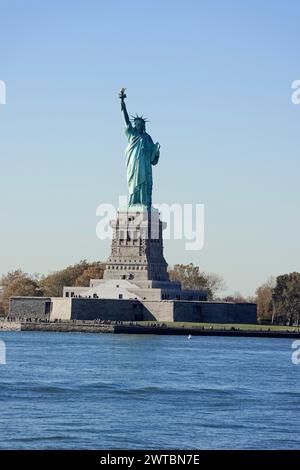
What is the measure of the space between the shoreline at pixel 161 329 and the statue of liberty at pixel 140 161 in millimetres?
10487

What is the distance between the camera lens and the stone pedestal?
335 ft

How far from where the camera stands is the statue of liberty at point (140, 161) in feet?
336

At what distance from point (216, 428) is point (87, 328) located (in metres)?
59.5

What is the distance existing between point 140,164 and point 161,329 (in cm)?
1394

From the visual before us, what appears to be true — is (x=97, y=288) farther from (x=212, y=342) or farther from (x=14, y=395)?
(x=14, y=395)

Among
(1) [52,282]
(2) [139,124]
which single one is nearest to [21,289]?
(1) [52,282]

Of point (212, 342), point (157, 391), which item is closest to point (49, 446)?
point (157, 391)

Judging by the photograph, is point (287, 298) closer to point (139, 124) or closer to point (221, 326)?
point (221, 326)

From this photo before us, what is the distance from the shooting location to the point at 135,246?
10269 centimetres

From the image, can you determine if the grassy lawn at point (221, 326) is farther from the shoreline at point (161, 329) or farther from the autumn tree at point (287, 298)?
the autumn tree at point (287, 298)

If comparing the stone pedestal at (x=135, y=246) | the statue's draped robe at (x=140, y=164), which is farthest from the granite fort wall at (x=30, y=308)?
the statue's draped robe at (x=140, y=164)

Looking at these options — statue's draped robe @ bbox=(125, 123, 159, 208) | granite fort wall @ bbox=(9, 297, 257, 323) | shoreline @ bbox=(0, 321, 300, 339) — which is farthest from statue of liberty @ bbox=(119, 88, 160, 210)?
shoreline @ bbox=(0, 321, 300, 339)

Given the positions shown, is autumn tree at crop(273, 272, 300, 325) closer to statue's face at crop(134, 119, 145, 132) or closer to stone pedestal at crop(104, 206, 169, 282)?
stone pedestal at crop(104, 206, 169, 282)
